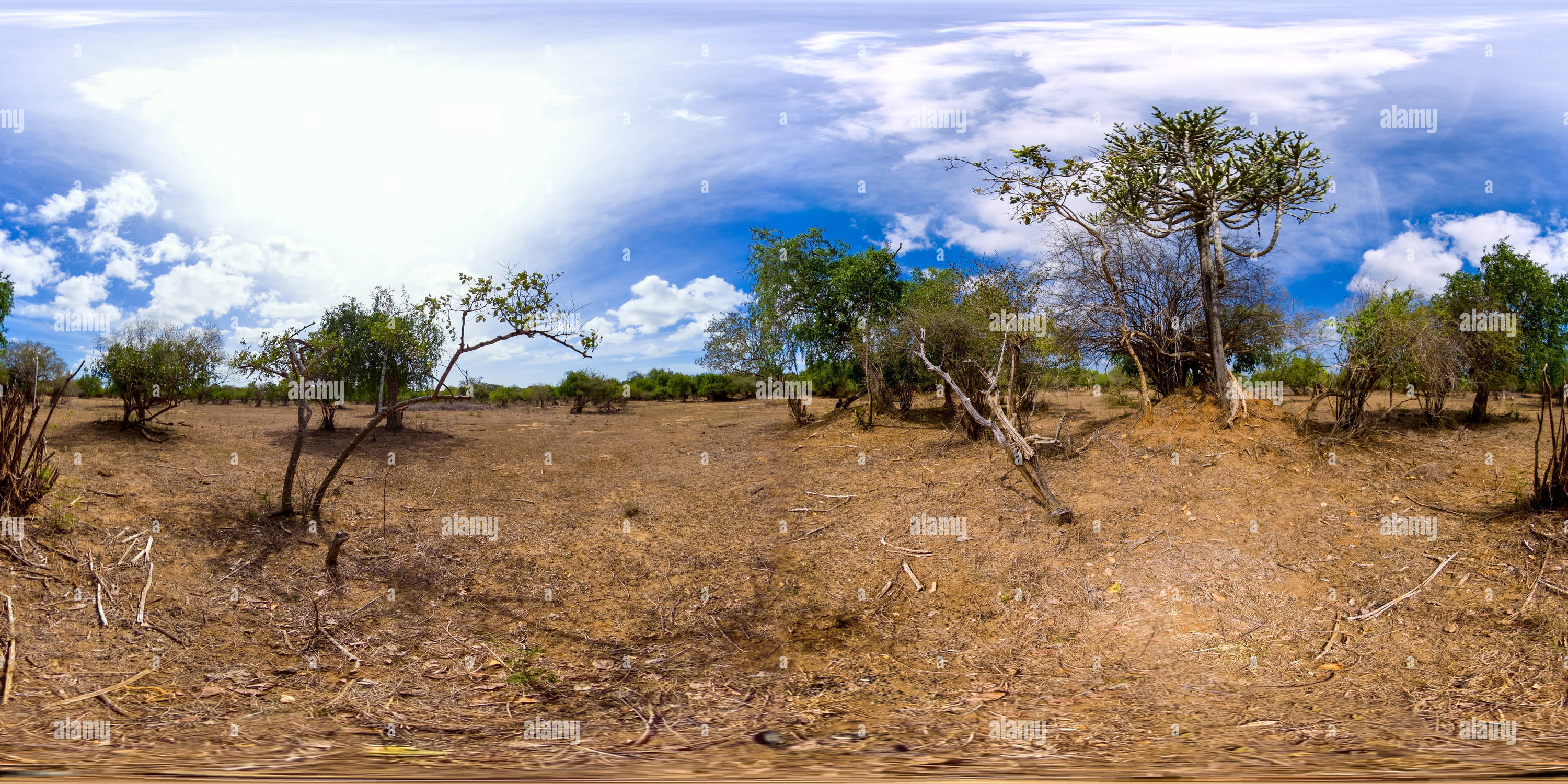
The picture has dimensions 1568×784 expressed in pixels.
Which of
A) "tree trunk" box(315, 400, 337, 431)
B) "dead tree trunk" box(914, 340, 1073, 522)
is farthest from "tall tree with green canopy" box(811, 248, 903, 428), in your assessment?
"tree trunk" box(315, 400, 337, 431)

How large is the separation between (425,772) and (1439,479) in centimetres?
1346

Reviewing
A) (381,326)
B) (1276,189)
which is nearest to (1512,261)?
(1276,189)

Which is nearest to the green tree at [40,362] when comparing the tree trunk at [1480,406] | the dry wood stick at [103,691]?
the dry wood stick at [103,691]

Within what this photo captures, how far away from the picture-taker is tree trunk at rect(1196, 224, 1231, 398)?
14883mm

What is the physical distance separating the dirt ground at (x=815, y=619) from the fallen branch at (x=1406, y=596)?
0.06 m

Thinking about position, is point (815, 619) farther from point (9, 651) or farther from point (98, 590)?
point (98, 590)

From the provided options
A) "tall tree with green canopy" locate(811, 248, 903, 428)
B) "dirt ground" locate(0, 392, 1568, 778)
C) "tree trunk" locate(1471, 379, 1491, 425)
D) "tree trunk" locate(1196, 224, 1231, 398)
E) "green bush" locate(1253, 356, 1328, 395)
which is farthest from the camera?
"tall tree with green canopy" locate(811, 248, 903, 428)

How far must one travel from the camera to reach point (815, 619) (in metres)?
8.62

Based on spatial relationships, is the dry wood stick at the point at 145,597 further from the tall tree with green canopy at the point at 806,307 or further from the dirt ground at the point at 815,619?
the tall tree with green canopy at the point at 806,307

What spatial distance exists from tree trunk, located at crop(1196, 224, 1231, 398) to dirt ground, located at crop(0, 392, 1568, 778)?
1.14 meters

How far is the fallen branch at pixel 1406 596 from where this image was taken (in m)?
7.66

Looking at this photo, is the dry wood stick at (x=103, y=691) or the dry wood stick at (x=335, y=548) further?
the dry wood stick at (x=335, y=548)

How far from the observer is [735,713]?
610 cm

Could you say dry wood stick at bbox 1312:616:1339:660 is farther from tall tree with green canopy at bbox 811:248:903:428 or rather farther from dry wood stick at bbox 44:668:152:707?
tall tree with green canopy at bbox 811:248:903:428
